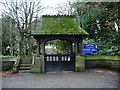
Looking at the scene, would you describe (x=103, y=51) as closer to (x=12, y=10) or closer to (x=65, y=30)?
(x=65, y=30)

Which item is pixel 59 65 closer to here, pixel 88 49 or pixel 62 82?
pixel 88 49

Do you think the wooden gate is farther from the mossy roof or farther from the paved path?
the paved path

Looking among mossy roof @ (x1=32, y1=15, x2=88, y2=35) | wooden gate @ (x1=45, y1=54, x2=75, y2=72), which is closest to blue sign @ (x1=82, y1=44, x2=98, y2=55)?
wooden gate @ (x1=45, y1=54, x2=75, y2=72)

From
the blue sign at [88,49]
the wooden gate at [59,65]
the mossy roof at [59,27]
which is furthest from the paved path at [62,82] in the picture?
the mossy roof at [59,27]

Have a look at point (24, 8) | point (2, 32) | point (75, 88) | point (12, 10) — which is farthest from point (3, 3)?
point (75, 88)

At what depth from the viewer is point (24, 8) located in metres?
13.6

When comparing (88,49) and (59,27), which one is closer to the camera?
(59,27)

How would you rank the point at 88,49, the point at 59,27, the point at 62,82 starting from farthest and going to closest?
the point at 88,49
the point at 59,27
the point at 62,82

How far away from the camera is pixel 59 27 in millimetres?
9102

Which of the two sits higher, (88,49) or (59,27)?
(59,27)

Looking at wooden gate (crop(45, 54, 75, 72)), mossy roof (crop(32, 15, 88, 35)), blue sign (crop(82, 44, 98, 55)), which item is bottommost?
wooden gate (crop(45, 54, 75, 72))

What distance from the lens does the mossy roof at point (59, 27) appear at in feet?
28.4

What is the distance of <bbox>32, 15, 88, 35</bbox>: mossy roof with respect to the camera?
8.66 meters

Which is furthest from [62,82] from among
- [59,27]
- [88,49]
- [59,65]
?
[59,27]
